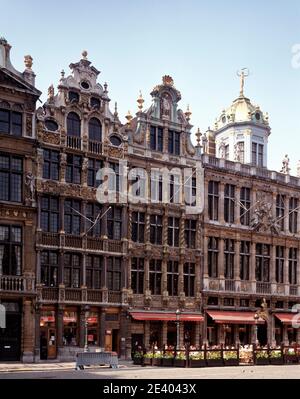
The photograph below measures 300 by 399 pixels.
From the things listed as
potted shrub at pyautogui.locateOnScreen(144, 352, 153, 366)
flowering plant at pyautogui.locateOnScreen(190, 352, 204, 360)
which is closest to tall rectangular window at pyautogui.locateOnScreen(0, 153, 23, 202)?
potted shrub at pyautogui.locateOnScreen(144, 352, 153, 366)

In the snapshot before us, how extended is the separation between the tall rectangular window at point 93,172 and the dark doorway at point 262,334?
16449 mm

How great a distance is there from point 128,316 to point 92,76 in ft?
46.3

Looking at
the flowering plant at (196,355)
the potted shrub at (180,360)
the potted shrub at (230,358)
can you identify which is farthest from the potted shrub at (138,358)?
the potted shrub at (230,358)

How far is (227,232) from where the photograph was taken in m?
52.5

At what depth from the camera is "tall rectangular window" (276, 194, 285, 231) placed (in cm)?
5613

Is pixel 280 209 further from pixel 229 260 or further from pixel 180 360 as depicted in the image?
pixel 180 360

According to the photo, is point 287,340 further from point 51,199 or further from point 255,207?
point 51,199

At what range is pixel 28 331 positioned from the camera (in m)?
41.9

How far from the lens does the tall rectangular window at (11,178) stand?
4184cm

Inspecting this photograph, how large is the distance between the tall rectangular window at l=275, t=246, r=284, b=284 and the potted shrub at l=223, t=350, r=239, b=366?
54.4 ft

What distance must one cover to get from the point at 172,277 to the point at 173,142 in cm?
849

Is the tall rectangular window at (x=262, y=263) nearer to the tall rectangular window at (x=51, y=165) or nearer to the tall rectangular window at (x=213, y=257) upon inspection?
the tall rectangular window at (x=213, y=257)

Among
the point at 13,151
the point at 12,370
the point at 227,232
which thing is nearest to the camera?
the point at 12,370
